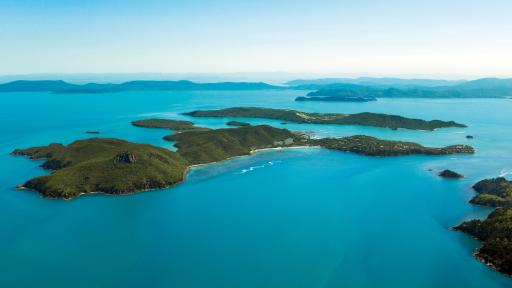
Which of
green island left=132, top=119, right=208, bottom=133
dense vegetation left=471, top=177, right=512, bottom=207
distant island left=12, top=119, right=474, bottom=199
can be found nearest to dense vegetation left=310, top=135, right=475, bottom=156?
distant island left=12, top=119, right=474, bottom=199

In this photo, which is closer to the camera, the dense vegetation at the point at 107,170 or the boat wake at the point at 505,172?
the dense vegetation at the point at 107,170

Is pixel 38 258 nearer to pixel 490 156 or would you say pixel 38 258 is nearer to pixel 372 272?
pixel 372 272

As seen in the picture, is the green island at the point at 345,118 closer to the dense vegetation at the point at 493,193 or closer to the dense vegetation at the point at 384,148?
the dense vegetation at the point at 384,148

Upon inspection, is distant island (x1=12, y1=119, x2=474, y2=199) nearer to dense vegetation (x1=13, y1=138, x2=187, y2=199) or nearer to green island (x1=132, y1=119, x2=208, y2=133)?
dense vegetation (x1=13, y1=138, x2=187, y2=199)

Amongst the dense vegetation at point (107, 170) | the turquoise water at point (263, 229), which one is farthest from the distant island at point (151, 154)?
the turquoise water at point (263, 229)

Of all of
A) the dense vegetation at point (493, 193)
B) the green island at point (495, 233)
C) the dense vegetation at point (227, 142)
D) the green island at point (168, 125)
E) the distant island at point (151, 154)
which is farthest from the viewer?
the green island at point (168, 125)

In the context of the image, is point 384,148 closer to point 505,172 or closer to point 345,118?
point 505,172
